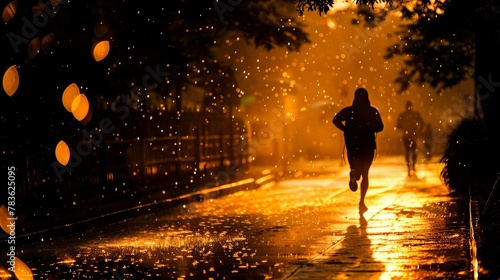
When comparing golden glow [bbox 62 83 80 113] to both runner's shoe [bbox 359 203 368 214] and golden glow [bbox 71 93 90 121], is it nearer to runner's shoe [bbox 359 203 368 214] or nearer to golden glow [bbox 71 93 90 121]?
golden glow [bbox 71 93 90 121]

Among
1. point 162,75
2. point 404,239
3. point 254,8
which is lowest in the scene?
point 404,239

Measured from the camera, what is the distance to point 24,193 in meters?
19.7

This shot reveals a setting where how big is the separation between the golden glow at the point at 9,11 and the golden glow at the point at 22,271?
743 cm

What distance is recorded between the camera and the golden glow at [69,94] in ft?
70.2

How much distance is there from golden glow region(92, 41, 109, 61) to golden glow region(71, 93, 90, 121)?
90 cm

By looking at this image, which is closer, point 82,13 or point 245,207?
point 245,207

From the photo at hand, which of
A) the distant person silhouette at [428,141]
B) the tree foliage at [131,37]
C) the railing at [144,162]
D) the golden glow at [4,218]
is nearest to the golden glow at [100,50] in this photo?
the tree foliage at [131,37]

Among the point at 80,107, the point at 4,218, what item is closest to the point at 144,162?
the point at 80,107

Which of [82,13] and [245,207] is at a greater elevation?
[82,13]

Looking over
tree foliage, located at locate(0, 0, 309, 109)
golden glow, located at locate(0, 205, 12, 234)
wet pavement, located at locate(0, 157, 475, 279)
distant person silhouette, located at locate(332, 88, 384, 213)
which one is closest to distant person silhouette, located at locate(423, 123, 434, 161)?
tree foliage, located at locate(0, 0, 309, 109)

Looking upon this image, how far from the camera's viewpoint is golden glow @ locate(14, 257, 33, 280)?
11.7 m

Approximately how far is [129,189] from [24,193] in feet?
17.6

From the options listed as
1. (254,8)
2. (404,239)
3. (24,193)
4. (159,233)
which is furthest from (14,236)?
(254,8)

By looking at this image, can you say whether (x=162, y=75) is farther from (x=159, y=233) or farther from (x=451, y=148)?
(x=159, y=233)
